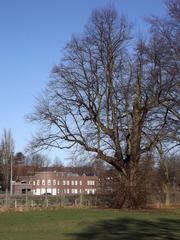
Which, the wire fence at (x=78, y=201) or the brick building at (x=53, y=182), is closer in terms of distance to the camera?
the wire fence at (x=78, y=201)

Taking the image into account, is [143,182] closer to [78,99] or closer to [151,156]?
[151,156]

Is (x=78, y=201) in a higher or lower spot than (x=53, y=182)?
lower

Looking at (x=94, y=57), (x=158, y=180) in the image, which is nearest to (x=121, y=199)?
(x=158, y=180)

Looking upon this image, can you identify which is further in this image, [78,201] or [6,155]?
[6,155]

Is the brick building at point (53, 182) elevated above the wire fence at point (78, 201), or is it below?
above

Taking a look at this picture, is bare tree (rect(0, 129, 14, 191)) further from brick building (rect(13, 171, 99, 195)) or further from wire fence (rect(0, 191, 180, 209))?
wire fence (rect(0, 191, 180, 209))

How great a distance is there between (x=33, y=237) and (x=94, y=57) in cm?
3466

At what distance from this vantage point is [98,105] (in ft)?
176

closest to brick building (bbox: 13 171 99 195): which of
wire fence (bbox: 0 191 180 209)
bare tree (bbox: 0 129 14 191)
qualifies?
bare tree (bbox: 0 129 14 191)

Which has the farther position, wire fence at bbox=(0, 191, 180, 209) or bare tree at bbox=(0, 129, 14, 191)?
bare tree at bbox=(0, 129, 14, 191)

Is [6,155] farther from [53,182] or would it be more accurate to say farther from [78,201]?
[78,201]

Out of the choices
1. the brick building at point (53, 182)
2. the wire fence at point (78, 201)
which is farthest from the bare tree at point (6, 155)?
the wire fence at point (78, 201)

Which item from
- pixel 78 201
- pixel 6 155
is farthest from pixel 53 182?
pixel 78 201

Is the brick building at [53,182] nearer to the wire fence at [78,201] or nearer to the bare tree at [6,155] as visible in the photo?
the bare tree at [6,155]
